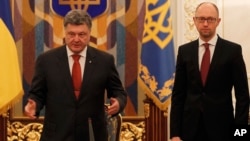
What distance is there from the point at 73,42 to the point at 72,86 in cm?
25

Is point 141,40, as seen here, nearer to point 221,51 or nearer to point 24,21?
point 24,21

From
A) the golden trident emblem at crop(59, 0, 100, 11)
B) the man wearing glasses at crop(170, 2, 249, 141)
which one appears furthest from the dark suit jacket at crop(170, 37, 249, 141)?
the golden trident emblem at crop(59, 0, 100, 11)

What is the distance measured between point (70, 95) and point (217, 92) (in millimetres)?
919

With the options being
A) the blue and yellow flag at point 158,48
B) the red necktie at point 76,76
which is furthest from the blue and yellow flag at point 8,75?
the blue and yellow flag at point 158,48

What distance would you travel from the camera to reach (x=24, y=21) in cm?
577

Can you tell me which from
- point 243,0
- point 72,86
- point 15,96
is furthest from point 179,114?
point 243,0

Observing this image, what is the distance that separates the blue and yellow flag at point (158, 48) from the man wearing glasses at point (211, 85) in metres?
2.01

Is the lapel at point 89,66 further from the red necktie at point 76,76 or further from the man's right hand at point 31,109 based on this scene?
the man's right hand at point 31,109

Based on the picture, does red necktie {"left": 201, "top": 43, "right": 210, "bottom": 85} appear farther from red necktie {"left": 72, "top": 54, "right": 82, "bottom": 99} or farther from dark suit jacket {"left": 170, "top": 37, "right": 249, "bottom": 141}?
red necktie {"left": 72, "top": 54, "right": 82, "bottom": 99}

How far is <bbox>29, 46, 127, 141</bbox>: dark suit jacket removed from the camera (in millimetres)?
2803

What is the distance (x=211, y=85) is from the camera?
3072 mm

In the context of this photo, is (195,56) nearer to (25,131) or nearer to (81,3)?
(81,3)

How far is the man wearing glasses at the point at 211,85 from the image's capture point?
3045mm

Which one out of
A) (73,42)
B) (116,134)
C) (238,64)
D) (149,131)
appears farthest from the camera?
(149,131)
